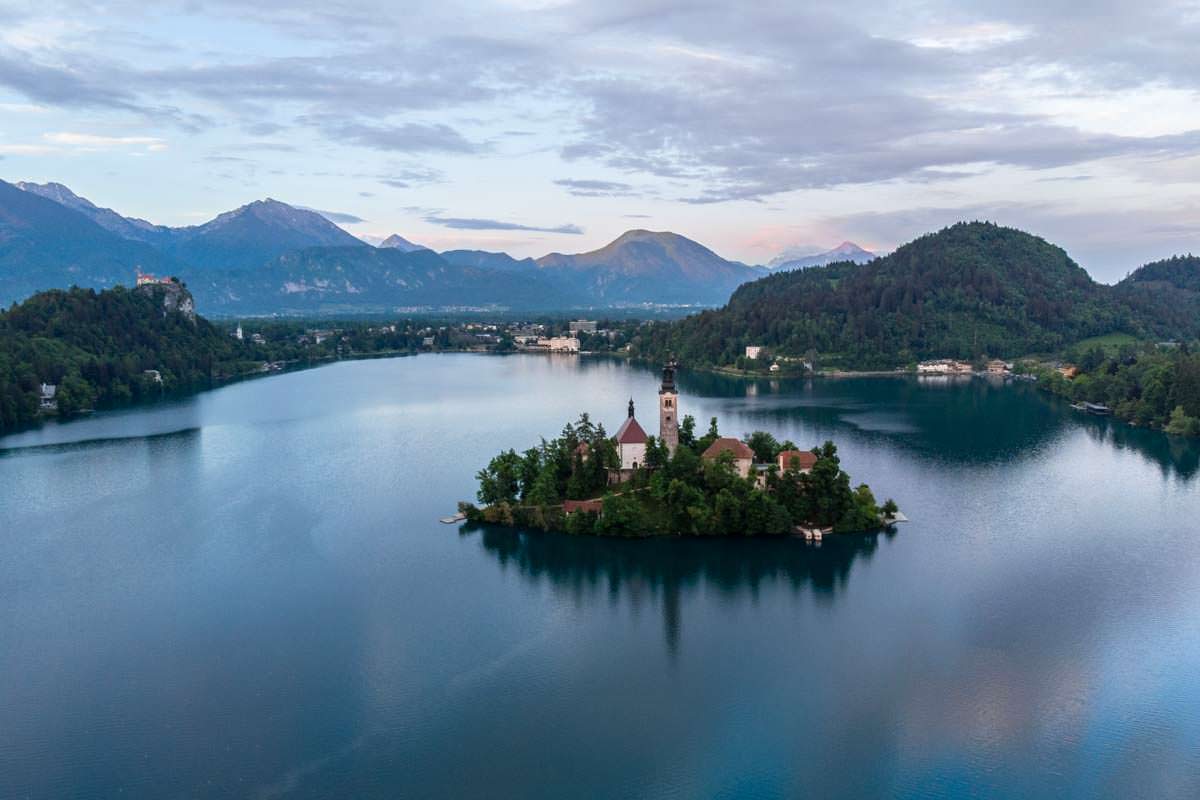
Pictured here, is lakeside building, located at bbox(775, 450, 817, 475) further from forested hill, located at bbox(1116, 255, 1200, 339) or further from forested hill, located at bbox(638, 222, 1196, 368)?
forested hill, located at bbox(1116, 255, 1200, 339)

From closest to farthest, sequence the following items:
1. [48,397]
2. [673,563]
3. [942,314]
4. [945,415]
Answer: [673,563] → [945,415] → [48,397] → [942,314]

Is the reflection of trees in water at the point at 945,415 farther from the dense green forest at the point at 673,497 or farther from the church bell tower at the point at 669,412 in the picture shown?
the dense green forest at the point at 673,497

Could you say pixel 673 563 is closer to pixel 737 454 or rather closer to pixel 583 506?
pixel 583 506

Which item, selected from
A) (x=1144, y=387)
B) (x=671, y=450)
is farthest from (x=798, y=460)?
(x=1144, y=387)

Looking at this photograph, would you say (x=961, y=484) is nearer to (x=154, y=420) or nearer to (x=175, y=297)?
(x=154, y=420)

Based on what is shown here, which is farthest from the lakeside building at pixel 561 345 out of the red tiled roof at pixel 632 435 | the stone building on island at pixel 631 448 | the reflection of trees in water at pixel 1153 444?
the stone building on island at pixel 631 448

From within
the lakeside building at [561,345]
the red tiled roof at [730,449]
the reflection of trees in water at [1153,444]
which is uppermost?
the lakeside building at [561,345]
